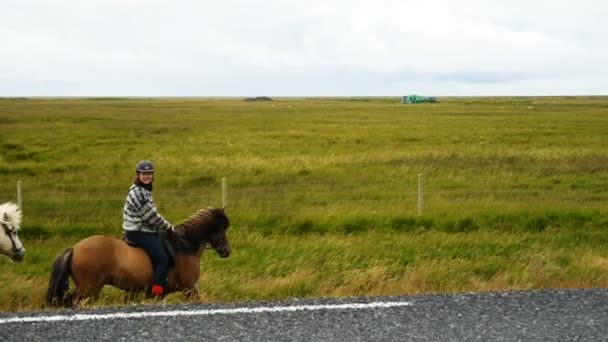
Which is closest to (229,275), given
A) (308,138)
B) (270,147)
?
(270,147)

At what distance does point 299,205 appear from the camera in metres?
18.5

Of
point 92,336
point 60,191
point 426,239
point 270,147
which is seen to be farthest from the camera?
point 270,147

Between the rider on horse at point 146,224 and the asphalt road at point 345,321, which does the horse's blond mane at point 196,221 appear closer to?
the rider on horse at point 146,224

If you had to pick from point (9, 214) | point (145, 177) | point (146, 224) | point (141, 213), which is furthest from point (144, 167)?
point (9, 214)

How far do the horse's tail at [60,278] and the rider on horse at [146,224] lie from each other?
2.14ft

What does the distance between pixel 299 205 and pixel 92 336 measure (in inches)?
502

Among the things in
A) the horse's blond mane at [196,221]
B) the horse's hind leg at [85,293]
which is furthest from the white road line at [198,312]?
the horse's blond mane at [196,221]

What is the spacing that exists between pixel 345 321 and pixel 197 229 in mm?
2656

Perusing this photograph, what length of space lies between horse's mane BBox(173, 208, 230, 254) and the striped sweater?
0.44 m

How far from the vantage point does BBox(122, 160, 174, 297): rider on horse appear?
7695mm

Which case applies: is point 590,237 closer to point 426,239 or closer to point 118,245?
point 426,239

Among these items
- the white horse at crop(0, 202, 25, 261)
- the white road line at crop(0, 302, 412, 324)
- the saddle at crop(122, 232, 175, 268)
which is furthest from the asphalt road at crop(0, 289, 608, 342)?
the white horse at crop(0, 202, 25, 261)

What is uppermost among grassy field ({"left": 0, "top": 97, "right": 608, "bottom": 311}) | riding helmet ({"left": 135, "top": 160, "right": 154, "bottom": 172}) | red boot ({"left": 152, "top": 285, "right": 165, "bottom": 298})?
riding helmet ({"left": 135, "top": 160, "right": 154, "bottom": 172})

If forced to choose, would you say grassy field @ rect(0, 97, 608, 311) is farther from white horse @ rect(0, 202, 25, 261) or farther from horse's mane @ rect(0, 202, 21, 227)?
horse's mane @ rect(0, 202, 21, 227)
